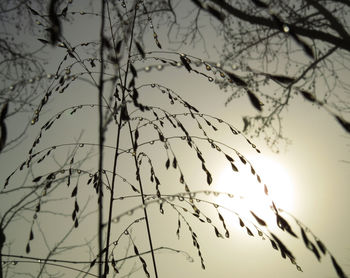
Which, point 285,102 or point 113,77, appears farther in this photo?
point 285,102

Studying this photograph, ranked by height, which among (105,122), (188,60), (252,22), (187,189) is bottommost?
(187,189)

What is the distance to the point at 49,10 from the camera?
29.7 inches

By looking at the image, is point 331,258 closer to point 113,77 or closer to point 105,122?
point 105,122

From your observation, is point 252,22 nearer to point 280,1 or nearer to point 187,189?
point 280,1

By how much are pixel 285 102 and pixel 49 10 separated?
4.64 m

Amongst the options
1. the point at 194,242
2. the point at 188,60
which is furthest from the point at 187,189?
the point at 188,60

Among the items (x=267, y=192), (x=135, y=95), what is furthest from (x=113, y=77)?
(x=267, y=192)

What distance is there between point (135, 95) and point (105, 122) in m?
0.12

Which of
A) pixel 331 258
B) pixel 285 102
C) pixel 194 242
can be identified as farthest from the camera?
pixel 285 102

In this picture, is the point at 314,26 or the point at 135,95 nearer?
the point at 135,95

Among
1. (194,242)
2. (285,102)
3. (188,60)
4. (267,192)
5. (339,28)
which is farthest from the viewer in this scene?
(285,102)

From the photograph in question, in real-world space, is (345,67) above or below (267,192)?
above

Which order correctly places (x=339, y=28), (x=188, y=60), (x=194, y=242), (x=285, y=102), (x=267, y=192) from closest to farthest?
(x=267, y=192) → (x=188, y=60) → (x=194, y=242) → (x=339, y=28) → (x=285, y=102)

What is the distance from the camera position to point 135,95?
0.80 metres
